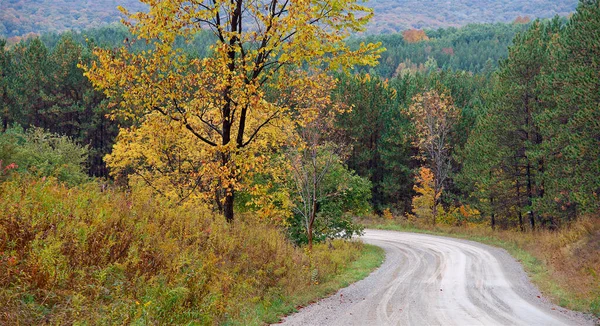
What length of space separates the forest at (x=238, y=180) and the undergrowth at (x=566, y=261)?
14cm

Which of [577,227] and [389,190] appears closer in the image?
[577,227]

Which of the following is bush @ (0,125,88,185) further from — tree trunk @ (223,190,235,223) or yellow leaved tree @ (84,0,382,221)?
tree trunk @ (223,190,235,223)

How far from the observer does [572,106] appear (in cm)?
2428

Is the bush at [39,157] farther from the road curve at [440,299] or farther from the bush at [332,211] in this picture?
the bush at [332,211]

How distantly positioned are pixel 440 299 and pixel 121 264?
24.3ft

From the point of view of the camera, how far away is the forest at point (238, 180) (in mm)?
Result: 6164

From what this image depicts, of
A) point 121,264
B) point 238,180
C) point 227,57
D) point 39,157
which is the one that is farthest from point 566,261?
point 39,157

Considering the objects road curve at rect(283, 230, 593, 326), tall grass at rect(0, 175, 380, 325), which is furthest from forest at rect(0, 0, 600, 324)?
road curve at rect(283, 230, 593, 326)

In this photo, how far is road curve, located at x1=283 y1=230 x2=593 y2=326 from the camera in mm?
8516

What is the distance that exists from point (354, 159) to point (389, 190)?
4.92m

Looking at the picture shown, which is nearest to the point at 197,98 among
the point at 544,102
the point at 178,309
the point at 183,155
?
the point at 178,309

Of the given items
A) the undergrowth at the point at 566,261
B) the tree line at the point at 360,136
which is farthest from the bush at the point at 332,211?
the undergrowth at the point at 566,261

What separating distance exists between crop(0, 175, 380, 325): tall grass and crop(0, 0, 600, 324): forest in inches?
1.1

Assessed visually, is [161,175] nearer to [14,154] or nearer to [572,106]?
[14,154]
